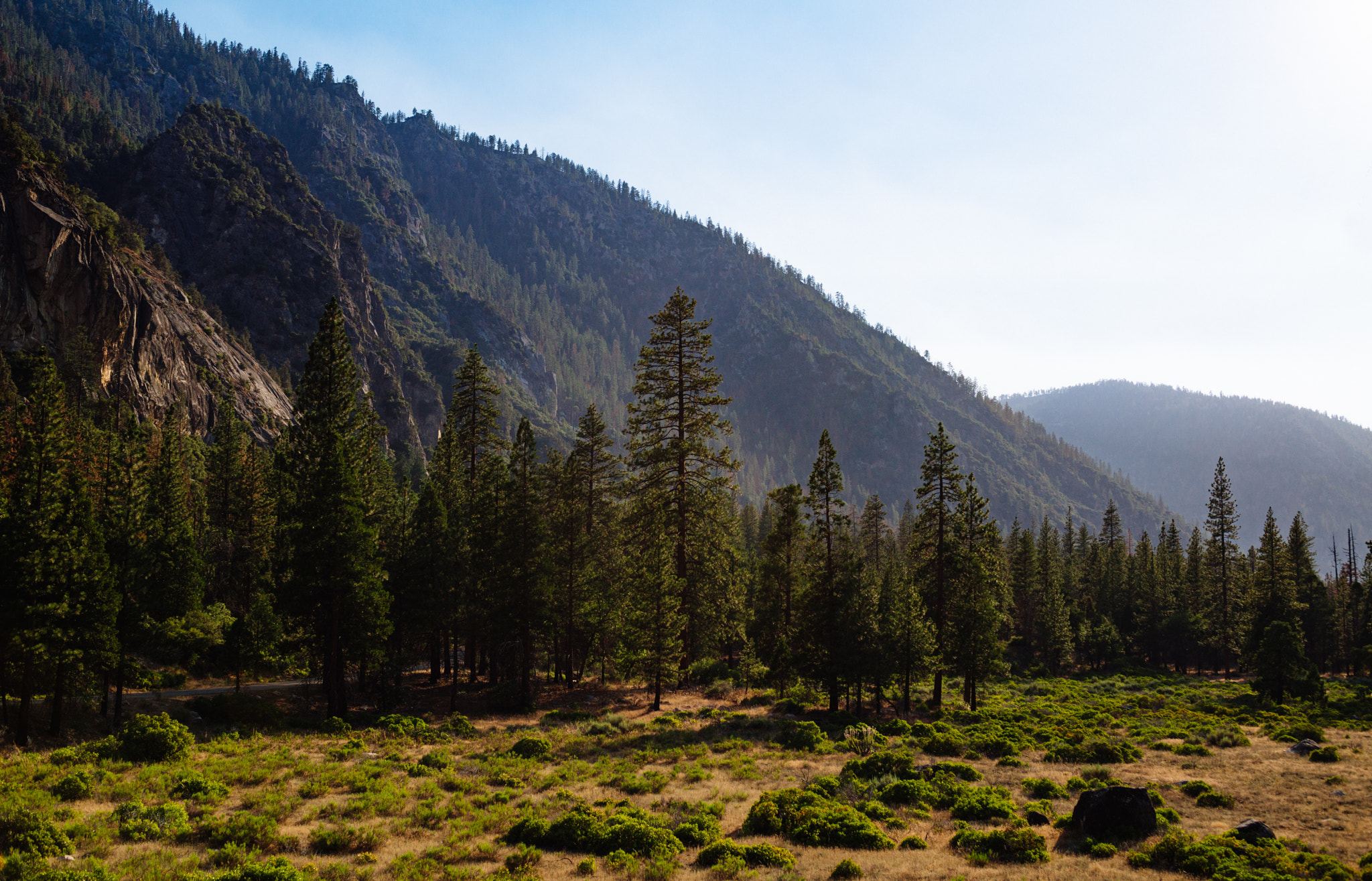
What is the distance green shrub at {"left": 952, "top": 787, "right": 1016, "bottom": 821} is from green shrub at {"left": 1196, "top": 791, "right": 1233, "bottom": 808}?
6275 mm

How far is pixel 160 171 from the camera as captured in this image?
150 m

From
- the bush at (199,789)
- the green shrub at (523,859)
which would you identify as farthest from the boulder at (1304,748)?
the bush at (199,789)

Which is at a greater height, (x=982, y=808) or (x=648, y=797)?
(x=982, y=808)

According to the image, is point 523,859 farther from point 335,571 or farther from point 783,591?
point 783,591

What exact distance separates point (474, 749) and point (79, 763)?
481 inches

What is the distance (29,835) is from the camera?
13320 mm

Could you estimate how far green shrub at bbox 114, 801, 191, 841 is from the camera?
15094 mm

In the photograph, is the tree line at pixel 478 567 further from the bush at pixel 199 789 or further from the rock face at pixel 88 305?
the rock face at pixel 88 305

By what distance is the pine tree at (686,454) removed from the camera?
38219 mm

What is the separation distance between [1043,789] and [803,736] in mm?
10181

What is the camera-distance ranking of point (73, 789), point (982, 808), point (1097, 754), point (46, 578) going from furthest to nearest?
point (1097, 754) → point (46, 578) → point (982, 808) → point (73, 789)

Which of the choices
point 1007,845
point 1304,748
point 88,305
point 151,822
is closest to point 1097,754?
point 1304,748

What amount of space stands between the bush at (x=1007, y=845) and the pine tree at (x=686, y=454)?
844 inches

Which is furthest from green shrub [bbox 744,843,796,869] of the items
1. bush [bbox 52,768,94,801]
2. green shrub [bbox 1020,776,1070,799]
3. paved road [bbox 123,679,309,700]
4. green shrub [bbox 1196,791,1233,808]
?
paved road [bbox 123,679,309,700]
